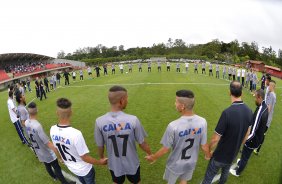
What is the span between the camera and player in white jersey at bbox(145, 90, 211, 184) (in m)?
4.10

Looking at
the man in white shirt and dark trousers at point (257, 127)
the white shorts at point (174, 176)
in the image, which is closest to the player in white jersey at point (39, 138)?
the white shorts at point (174, 176)

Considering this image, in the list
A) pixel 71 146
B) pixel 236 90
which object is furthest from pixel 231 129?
pixel 71 146

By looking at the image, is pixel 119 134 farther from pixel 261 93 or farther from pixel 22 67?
pixel 22 67

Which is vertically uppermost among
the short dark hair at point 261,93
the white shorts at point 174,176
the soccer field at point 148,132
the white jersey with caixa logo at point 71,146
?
the short dark hair at point 261,93

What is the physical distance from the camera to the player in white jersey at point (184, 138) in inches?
161

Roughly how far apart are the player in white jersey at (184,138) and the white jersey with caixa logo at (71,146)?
1.35 metres

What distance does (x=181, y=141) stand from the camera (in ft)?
13.8

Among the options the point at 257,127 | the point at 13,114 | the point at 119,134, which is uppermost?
the point at 119,134

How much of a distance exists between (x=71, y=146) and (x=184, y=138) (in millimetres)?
2128

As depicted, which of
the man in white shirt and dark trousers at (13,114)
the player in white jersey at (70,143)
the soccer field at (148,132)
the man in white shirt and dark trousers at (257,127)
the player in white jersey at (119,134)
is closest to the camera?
the player in white jersey at (119,134)

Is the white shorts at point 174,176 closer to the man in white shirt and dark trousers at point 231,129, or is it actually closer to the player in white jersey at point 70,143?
the man in white shirt and dark trousers at point 231,129

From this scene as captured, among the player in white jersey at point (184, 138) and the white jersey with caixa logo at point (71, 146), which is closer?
the player in white jersey at point (184, 138)

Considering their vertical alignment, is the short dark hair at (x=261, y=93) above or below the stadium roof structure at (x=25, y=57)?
below

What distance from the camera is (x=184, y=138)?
13.7 feet
